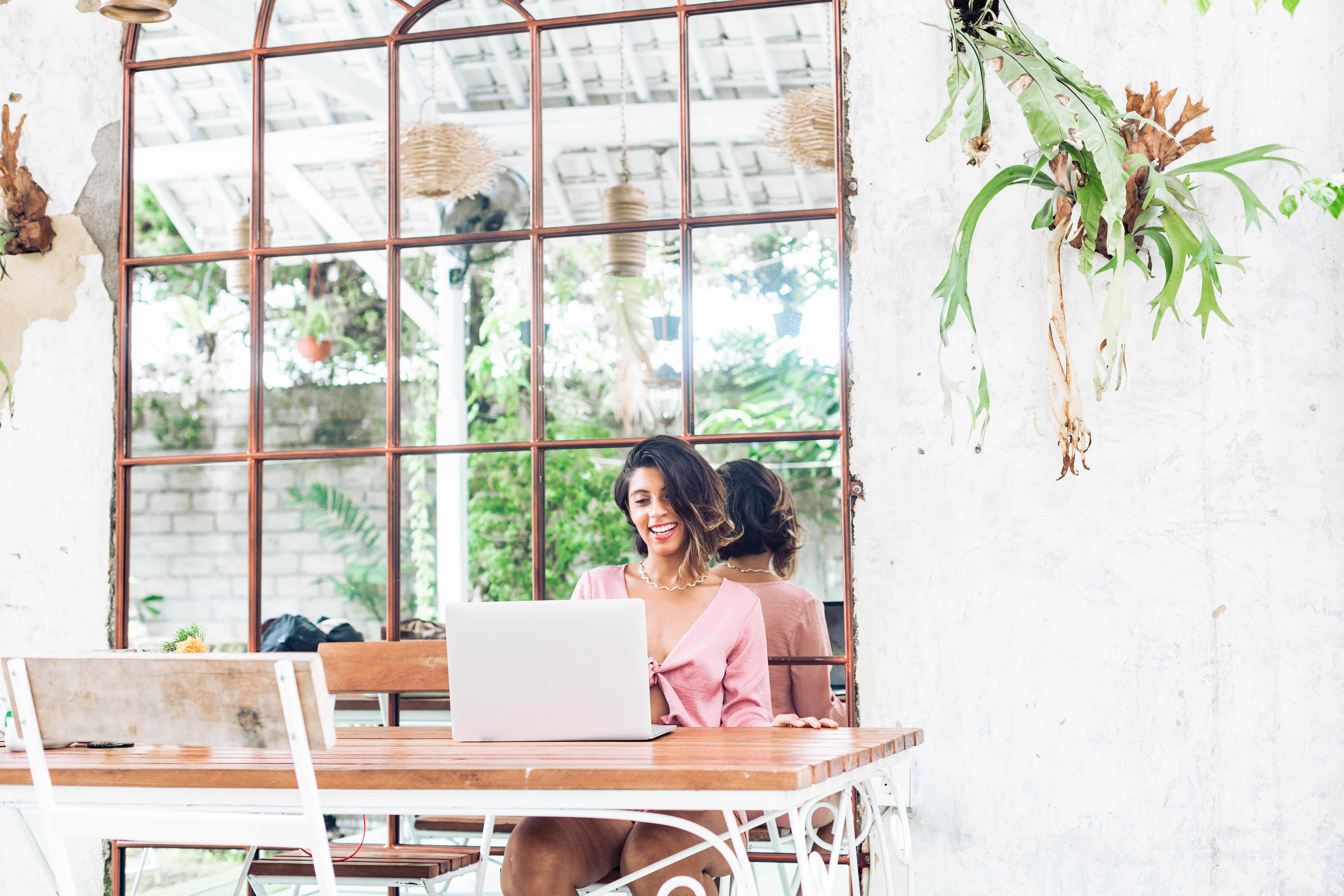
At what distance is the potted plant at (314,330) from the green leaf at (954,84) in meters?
1.70

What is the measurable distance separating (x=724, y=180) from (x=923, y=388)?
0.72 m

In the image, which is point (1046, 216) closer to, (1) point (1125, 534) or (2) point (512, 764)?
(1) point (1125, 534)

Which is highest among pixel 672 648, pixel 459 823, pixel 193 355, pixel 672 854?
pixel 193 355

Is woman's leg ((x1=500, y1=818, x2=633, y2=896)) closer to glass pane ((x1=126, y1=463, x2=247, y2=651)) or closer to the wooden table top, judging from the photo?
the wooden table top

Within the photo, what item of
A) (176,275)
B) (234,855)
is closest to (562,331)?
(176,275)

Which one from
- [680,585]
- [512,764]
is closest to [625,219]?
[680,585]

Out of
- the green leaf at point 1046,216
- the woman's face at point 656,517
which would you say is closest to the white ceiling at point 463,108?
the green leaf at point 1046,216

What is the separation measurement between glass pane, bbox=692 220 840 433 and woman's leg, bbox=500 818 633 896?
1079mm

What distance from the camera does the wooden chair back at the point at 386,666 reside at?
2883 millimetres

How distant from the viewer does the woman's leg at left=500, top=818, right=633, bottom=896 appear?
2207mm

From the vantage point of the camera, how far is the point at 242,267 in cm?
336

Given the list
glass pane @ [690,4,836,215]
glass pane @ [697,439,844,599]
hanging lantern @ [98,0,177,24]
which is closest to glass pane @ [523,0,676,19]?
glass pane @ [690,4,836,215]

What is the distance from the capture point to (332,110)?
130 inches

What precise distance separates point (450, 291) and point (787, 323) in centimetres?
89
